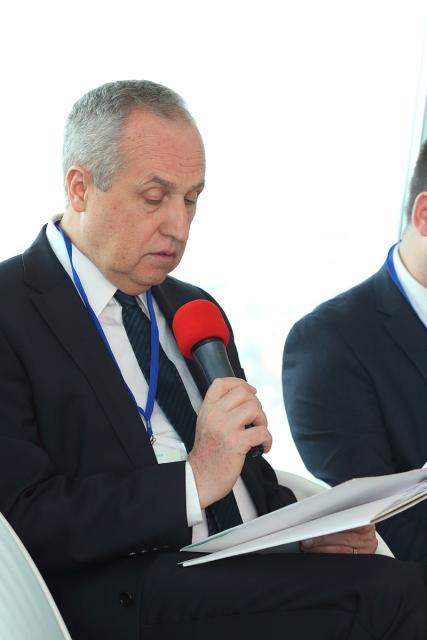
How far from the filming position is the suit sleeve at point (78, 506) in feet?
5.75

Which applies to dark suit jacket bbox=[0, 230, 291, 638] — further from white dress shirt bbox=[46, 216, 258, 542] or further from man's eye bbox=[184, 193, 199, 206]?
man's eye bbox=[184, 193, 199, 206]

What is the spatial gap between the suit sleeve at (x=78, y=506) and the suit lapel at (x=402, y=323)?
935 mm

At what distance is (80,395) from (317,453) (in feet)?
2.76

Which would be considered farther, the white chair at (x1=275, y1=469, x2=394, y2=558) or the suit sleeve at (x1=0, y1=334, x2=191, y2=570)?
the white chair at (x1=275, y1=469, x2=394, y2=558)

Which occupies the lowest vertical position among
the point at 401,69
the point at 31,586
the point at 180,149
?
the point at 31,586

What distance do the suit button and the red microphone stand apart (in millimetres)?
353

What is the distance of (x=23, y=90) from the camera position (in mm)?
3094

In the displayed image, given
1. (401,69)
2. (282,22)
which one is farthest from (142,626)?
(401,69)

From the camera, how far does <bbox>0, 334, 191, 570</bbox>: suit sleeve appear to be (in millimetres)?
1754

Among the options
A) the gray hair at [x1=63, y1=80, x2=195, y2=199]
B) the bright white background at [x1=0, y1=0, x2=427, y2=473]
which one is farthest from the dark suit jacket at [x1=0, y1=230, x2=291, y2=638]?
the bright white background at [x1=0, y1=0, x2=427, y2=473]

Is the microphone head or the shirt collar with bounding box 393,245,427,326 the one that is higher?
the microphone head

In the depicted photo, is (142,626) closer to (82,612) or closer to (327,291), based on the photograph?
(82,612)

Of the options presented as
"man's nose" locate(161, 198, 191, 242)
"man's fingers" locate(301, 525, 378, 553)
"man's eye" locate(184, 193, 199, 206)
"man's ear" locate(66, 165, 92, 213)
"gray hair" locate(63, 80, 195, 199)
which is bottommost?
"man's fingers" locate(301, 525, 378, 553)

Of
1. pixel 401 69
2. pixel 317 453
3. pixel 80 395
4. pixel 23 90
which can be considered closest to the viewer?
pixel 80 395
